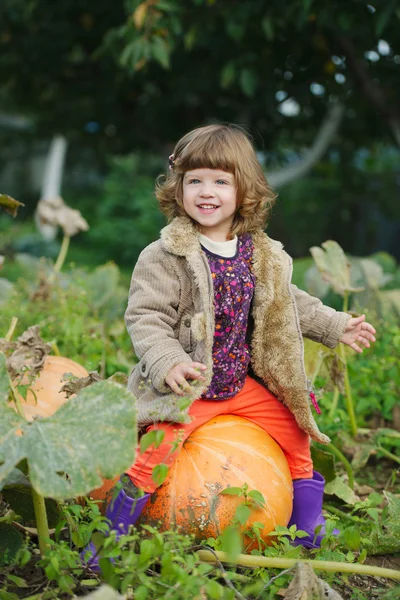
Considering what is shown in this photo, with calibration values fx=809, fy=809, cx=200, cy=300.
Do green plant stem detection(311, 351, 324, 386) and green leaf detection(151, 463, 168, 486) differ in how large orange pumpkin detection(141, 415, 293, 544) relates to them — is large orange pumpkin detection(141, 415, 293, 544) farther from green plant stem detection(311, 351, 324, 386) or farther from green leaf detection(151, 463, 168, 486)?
green plant stem detection(311, 351, 324, 386)

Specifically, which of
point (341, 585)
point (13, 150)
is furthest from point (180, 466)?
point (13, 150)

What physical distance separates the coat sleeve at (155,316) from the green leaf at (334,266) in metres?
1.19

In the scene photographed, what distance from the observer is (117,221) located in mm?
11477

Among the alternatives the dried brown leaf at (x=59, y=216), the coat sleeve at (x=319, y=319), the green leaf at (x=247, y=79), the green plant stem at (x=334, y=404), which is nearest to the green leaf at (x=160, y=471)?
the coat sleeve at (x=319, y=319)

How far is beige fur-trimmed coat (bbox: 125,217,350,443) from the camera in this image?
2.28m

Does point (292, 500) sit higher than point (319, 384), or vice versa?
point (319, 384)

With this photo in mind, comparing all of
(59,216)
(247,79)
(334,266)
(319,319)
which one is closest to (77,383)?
(319,319)

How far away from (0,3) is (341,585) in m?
6.46

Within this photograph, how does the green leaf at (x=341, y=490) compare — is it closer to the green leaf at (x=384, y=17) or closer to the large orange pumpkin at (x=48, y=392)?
the large orange pumpkin at (x=48, y=392)

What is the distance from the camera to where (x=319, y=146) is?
7938 mm

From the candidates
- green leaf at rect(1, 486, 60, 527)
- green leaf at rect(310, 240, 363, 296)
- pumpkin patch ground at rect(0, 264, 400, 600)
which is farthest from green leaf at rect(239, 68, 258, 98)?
green leaf at rect(1, 486, 60, 527)

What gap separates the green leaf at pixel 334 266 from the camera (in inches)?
135

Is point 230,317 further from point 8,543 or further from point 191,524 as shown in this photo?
point 8,543

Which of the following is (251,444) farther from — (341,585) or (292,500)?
(341,585)
